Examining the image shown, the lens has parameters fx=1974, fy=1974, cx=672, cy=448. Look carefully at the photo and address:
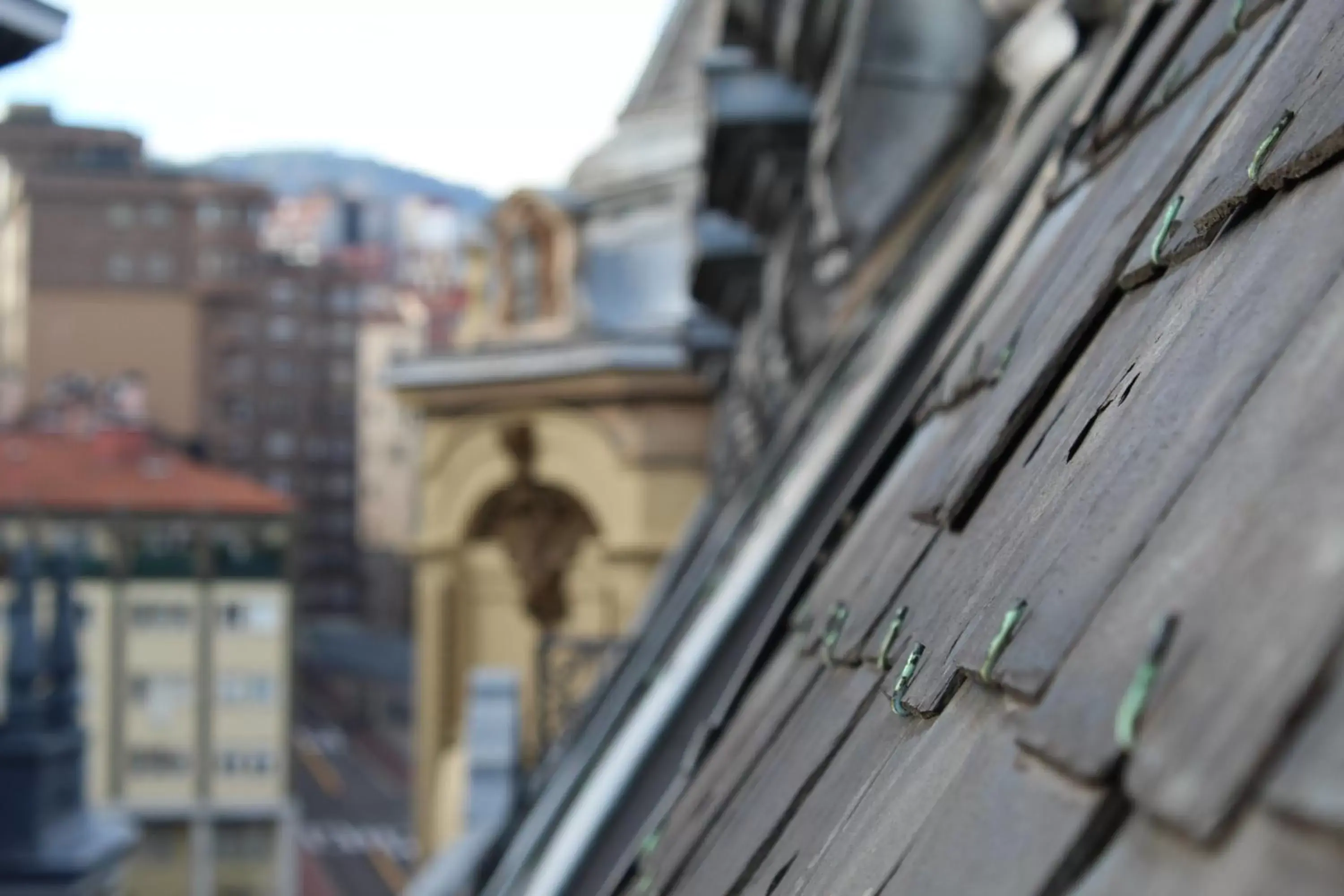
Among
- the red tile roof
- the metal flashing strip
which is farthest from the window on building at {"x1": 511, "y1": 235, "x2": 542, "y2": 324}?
the red tile roof

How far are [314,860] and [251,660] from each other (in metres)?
7.22

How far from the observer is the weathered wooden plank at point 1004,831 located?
958 mm

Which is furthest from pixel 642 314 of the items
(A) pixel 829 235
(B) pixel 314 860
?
(B) pixel 314 860

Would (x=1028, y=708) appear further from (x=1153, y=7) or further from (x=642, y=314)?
(x=642, y=314)

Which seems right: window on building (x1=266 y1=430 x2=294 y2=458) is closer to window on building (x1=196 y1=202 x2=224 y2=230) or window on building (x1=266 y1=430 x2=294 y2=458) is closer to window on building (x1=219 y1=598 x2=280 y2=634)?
window on building (x1=196 y1=202 x2=224 y2=230)

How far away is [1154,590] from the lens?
1.02 metres

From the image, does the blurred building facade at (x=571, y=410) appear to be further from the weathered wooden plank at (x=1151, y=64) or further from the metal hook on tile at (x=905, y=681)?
the metal hook on tile at (x=905, y=681)

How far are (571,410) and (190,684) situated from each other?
27351mm

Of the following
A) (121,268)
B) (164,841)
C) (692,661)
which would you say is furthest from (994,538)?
(121,268)

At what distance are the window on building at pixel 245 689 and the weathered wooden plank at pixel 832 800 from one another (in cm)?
3821

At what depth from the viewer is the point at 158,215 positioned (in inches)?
2318

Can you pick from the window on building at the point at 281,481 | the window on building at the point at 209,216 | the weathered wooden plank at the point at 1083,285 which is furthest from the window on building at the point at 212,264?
the weathered wooden plank at the point at 1083,285

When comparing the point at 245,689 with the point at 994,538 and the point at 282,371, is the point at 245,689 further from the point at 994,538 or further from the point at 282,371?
the point at 994,538

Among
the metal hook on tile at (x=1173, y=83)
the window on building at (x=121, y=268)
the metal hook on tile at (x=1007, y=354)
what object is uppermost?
the metal hook on tile at (x=1173, y=83)
